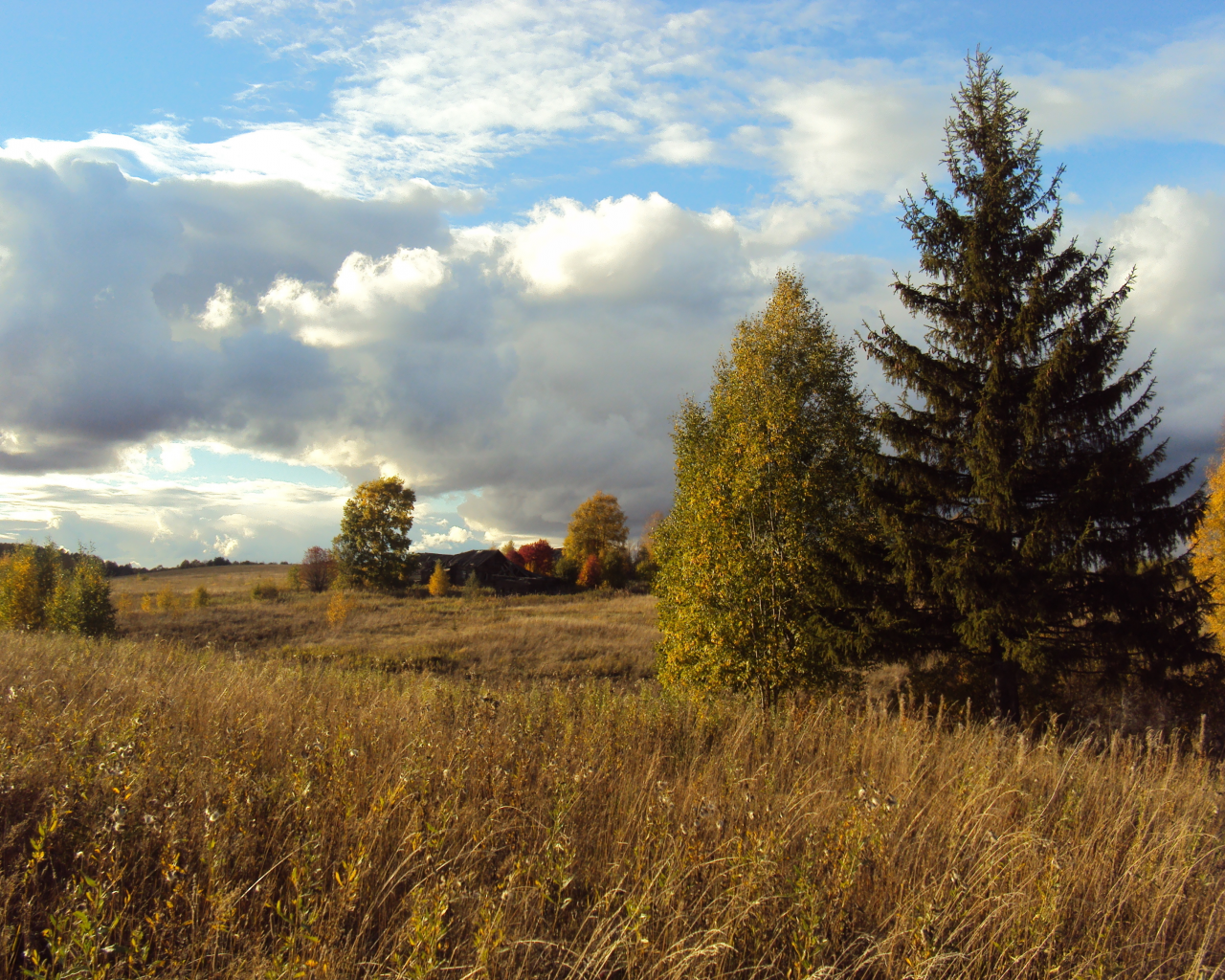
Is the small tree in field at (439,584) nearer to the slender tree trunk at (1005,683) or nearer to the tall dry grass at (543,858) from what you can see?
the slender tree trunk at (1005,683)

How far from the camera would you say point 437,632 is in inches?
1375

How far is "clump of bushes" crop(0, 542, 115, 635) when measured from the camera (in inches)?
1102

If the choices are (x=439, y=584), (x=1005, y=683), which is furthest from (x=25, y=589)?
(x=1005, y=683)

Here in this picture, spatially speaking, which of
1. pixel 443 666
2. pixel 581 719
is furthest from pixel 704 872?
pixel 443 666

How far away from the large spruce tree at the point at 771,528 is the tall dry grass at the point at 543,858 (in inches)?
389

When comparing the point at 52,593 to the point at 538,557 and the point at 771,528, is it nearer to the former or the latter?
the point at 771,528

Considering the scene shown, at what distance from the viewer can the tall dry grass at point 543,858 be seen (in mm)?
2607

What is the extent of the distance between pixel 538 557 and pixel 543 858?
275ft

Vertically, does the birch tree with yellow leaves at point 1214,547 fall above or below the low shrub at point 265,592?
above

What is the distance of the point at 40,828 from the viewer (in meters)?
2.50

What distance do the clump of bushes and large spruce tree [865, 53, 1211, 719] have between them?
28.2 metres

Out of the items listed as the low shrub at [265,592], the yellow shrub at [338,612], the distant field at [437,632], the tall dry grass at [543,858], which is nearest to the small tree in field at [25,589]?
the distant field at [437,632]

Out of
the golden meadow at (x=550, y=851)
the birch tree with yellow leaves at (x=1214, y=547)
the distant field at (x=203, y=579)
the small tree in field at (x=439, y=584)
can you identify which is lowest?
the distant field at (x=203, y=579)

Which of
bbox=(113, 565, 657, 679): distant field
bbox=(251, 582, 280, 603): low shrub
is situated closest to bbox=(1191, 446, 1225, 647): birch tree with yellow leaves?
bbox=(113, 565, 657, 679): distant field
